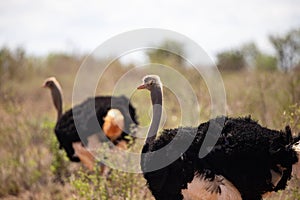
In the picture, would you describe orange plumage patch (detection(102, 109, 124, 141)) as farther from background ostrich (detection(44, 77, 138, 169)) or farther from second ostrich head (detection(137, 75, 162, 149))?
second ostrich head (detection(137, 75, 162, 149))

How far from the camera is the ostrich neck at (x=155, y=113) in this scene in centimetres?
491

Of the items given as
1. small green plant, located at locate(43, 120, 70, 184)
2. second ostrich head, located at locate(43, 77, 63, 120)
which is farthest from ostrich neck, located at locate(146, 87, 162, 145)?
second ostrich head, located at locate(43, 77, 63, 120)

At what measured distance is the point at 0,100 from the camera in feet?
29.5

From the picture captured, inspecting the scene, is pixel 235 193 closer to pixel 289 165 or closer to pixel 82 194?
pixel 289 165

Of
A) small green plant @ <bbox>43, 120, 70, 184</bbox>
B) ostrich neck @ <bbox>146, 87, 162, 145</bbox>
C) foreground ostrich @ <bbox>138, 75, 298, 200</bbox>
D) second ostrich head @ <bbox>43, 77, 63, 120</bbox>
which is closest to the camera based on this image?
foreground ostrich @ <bbox>138, 75, 298, 200</bbox>

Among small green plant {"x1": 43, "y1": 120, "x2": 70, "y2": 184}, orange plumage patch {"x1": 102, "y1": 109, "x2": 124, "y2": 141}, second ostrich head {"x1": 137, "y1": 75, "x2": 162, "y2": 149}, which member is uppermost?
second ostrich head {"x1": 137, "y1": 75, "x2": 162, "y2": 149}

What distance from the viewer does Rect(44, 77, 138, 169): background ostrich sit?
716cm

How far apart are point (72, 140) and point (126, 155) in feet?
5.54

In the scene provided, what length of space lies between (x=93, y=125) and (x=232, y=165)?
11.5 ft

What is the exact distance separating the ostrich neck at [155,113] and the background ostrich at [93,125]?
185 cm

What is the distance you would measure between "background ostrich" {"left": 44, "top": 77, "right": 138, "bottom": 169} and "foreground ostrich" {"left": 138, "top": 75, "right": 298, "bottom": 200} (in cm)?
280

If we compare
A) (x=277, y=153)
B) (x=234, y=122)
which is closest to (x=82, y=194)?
(x=234, y=122)

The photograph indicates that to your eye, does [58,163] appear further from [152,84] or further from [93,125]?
[152,84]

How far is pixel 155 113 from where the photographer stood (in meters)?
5.09
